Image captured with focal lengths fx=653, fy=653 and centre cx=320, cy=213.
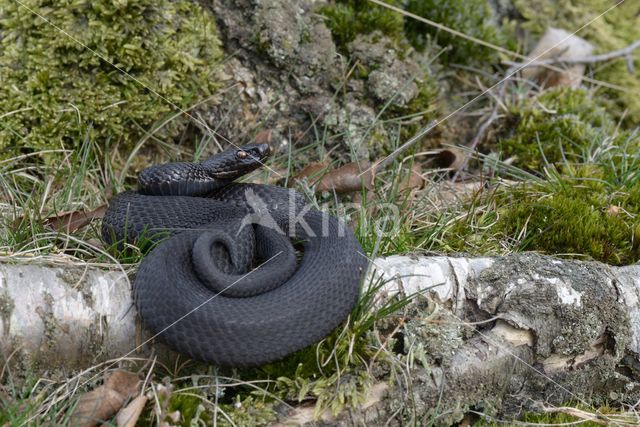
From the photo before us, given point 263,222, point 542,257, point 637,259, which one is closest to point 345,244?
point 263,222

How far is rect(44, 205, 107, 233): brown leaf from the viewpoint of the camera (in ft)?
14.6

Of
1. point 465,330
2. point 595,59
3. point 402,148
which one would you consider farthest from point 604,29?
point 465,330

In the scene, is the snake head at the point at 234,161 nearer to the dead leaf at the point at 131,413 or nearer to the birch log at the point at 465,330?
the birch log at the point at 465,330

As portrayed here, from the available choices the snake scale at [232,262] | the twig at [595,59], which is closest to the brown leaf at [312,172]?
the snake scale at [232,262]

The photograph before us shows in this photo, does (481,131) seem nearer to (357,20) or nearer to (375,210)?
(357,20)

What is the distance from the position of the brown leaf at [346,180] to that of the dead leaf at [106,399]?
245cm

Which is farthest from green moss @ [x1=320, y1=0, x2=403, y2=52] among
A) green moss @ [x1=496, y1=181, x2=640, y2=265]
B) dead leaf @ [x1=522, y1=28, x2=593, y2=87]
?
green moss @ [x1=496, y1=181, x2=640, y2=265]

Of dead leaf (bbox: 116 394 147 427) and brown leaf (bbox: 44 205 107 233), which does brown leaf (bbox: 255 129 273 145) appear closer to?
brown leaf (bbox: 44 205 107 233)

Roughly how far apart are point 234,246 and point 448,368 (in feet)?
4.71

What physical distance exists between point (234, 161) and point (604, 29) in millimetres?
5366

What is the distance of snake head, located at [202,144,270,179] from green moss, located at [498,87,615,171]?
2.59m

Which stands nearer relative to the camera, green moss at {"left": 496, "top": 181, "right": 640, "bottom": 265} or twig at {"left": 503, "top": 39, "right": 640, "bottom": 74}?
green moss at {"left": 496, "top": 181, "right": 640, "bottom": 265}

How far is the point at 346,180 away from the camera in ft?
17.3

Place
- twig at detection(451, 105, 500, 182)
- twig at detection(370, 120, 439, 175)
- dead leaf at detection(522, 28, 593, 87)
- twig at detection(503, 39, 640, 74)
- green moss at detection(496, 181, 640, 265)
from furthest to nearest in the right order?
dead leaf at detection(522, 28, 593, 87) < twig at detection(503, 39, 640, 74) < twig at detection(451, 105, 500, 182) < green moss at detection(496, 181, 640, 265) < twig at detection(370, 120, 439, 175)
